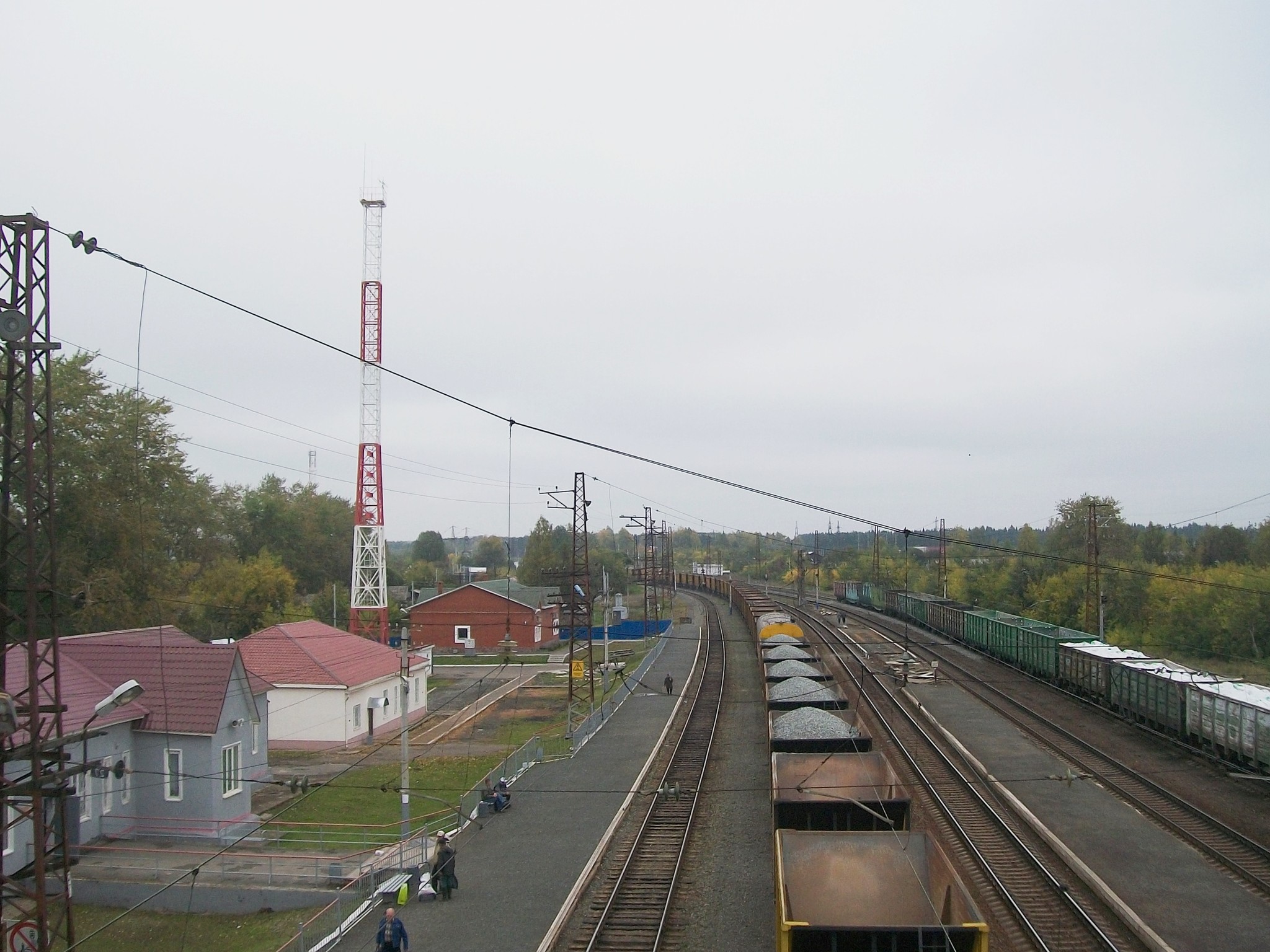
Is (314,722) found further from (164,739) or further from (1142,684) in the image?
(1142,684)

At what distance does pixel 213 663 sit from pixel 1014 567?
6601 centimetres

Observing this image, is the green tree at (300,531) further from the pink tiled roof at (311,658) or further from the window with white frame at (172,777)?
the window with white frame at (172,777)

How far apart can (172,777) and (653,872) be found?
514 inches

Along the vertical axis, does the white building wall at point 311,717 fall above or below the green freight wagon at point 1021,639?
below

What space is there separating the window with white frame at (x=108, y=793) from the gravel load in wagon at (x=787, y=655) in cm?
2070

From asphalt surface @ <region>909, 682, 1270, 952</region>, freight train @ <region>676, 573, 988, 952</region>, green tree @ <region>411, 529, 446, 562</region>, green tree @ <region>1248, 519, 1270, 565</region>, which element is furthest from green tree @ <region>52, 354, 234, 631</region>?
green tree @ <region>411, 529, 446, 562</region>

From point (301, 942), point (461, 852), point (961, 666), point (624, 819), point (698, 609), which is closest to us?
point (301, 942)

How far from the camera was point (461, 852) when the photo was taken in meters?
19.1

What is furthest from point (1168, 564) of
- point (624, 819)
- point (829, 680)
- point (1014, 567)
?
point (624, 819)

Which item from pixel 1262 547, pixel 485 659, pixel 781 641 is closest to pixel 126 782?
pixel 781 641

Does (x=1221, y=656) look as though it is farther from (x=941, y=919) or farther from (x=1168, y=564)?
(x=941, y=919)

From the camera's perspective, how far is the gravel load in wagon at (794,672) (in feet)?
90.5

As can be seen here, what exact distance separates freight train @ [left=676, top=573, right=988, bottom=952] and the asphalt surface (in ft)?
13.8

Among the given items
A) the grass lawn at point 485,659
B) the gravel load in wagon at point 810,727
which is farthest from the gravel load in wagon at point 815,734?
the grass lawn at point 485,659
